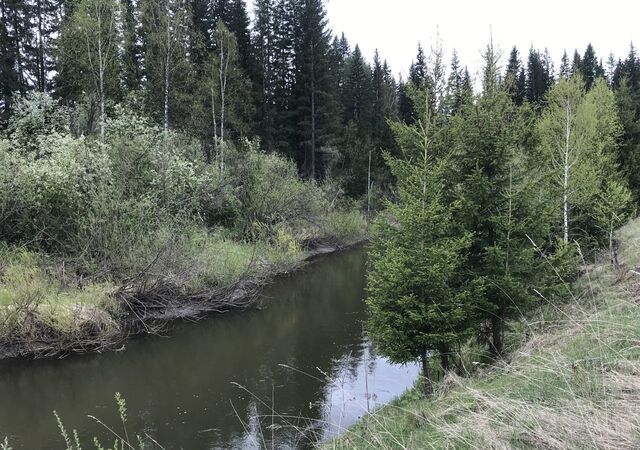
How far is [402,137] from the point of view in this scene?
10.6 meters

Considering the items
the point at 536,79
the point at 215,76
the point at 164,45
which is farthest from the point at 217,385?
the point at 536,79

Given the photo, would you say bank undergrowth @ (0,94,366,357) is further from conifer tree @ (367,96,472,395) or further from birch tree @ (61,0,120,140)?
conifer tree @ (367,96,472,395)

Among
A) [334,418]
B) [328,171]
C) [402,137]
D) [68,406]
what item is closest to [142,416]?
[68,406]

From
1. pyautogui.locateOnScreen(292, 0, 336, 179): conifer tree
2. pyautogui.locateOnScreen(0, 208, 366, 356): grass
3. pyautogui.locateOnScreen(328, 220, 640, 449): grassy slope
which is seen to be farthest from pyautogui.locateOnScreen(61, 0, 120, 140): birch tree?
pyautogui.locateOnScreen(328, 220, 640, 449): grassy slope

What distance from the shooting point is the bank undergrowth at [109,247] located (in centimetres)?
1325

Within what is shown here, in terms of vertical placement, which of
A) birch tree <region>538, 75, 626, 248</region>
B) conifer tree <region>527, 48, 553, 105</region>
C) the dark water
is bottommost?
the dark water

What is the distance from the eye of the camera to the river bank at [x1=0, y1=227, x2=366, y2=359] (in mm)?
12844

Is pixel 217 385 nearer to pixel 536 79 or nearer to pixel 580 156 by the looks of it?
pixel 580 156

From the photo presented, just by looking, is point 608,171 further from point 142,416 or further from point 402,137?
point 142,416

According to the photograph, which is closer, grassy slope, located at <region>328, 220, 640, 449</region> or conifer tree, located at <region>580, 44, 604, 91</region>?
grassy slope, located at <region>328, 220, 640, 449</region>

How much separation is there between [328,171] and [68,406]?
103 ft

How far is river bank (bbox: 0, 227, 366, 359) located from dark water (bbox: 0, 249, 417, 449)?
1.82ft

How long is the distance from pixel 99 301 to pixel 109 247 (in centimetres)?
270

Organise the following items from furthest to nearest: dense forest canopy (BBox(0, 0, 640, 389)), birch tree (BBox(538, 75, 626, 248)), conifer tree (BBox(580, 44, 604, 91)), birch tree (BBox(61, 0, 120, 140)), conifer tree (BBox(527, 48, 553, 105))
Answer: conifer tree (BBox(580, 44, 604, 91)) → conifer tree (BBox(527, 48, 553, 105)) → birch tree (BBox(61, 0, 120, 140)) → birch tree (BBox(538, 75, 626, 248)) → dense forest canopy (BBox(0, 0, 640, 389))
